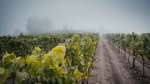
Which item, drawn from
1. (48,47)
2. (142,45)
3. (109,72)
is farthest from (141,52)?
(48,47)

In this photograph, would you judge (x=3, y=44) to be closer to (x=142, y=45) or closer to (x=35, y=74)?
(x=142, y=45)

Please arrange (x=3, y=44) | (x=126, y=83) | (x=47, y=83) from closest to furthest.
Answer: (x=47, y=83) → (x=126, y=83) → (x=3, y=44)

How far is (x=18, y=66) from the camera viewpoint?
4.04 m

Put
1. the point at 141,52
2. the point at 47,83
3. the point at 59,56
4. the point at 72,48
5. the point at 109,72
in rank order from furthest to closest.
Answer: the point at 109,72, the point at 141,52, the point at 72,48, the point at 59,56, the point at 47,83

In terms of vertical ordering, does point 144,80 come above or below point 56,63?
below

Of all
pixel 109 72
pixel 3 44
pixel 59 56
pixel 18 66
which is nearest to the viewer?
pixel 18 66

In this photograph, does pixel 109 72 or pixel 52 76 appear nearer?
pixel 52 76

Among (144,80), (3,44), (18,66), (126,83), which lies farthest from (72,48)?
(3,44)

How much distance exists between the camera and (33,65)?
4441mm

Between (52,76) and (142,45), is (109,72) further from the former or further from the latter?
(52,76)

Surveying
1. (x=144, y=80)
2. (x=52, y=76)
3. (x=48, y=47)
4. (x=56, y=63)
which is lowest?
(x=144, y=80)

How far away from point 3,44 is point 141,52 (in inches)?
893

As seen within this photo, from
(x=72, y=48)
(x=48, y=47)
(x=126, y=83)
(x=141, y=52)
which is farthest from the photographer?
(x=48, y=47)

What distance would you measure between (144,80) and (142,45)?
13.7ft
